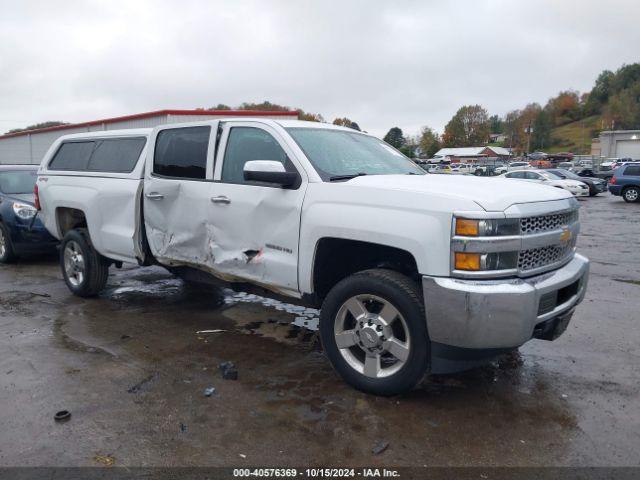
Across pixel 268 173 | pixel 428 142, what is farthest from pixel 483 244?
pixel 428 142

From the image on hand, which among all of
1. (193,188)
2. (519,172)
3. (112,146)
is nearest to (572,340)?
(193,188)

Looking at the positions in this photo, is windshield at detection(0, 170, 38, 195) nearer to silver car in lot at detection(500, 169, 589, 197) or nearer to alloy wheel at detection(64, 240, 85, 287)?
alloy wheel at detection(64, 240, 85, 287)

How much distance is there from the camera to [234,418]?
3.57 m

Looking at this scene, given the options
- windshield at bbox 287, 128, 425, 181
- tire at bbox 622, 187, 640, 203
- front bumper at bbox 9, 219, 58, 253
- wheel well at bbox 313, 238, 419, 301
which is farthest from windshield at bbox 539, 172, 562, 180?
wheel well at bbox 313, 238, 419, 301

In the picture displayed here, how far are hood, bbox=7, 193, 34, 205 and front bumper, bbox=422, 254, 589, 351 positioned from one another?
25.5 ft

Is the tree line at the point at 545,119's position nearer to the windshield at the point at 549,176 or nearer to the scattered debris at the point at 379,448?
the windshield at the point at 549,176

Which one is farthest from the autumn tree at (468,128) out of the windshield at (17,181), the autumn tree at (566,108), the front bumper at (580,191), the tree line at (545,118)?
the windshield at (17,181)

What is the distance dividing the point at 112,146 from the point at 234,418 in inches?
158

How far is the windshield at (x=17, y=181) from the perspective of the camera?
9394 millimetres

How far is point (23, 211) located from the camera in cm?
867

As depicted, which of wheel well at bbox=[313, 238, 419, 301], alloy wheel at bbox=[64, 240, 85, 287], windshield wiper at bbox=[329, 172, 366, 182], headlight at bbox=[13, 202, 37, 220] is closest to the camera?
wheel well at bbox=[313, 238, 419, 301]

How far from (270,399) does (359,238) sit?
1312 millimetres

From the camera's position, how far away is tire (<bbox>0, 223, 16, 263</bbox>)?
8773 mm

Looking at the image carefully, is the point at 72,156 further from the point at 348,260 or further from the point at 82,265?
the point at 348,260
